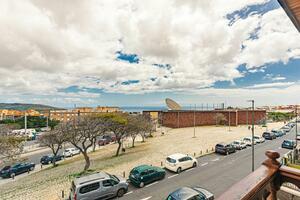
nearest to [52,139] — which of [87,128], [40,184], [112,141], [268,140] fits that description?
[87,128]

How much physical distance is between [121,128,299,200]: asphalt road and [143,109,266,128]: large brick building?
23565 millimetres

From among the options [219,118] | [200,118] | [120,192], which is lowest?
[120,192]

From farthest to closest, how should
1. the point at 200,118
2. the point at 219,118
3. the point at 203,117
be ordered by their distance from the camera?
the point at 203,117 < the point at 200,118 < the point at 219,118

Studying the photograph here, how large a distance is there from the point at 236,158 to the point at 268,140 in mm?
13323

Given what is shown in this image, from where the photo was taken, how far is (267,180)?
1.66 m

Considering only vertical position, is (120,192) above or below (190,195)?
below

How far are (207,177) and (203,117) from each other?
32.7 meters

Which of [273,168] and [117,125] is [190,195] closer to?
[273,168]

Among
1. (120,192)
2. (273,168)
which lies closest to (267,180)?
(273,168)

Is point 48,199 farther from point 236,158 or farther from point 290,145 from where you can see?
point 290,145

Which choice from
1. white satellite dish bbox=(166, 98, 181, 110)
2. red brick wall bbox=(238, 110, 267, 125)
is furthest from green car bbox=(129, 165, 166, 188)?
red brick wall bbox=(238, 110, 267, 125)

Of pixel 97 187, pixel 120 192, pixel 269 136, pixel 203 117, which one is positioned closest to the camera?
pixel 97 187

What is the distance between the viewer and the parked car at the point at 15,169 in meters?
19.4

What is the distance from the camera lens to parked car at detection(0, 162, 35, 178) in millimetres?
19422
